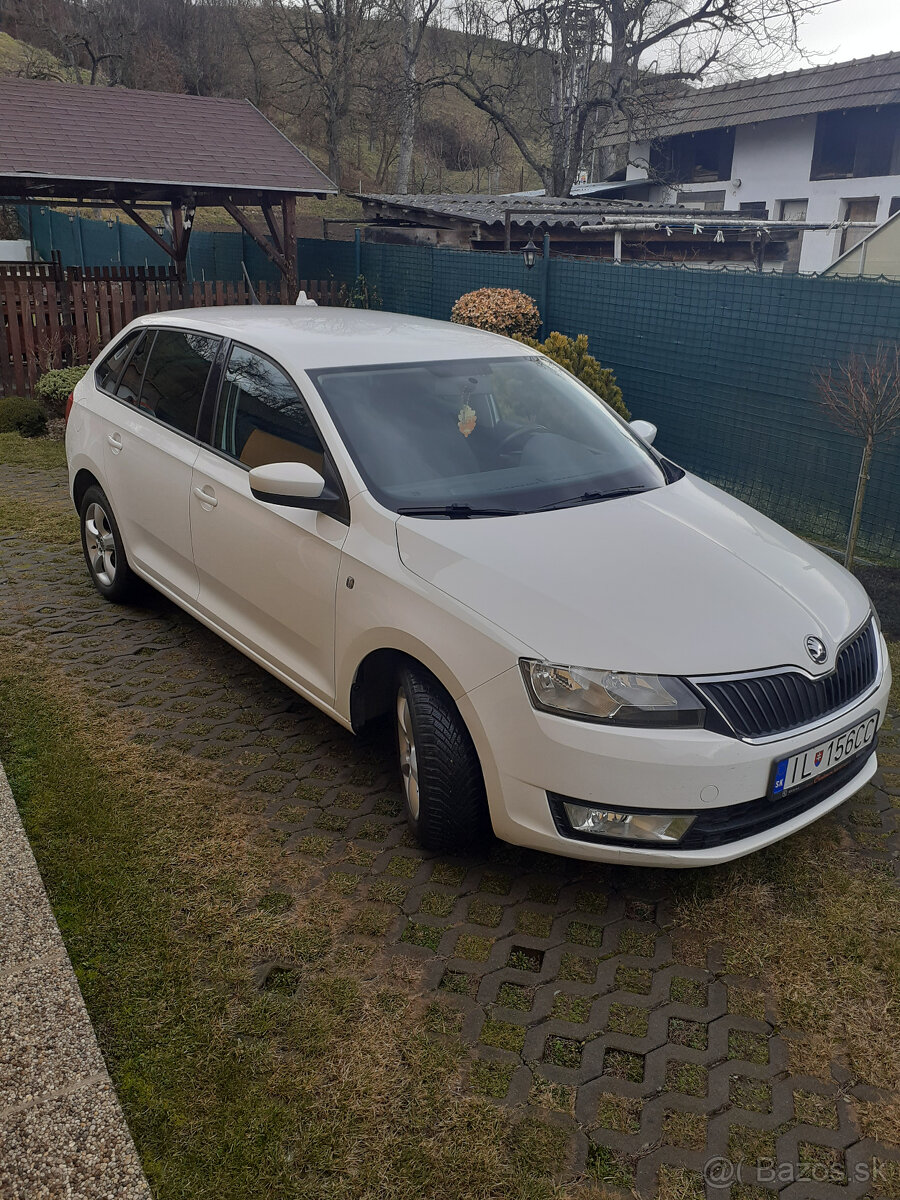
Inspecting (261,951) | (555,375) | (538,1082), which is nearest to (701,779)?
(538,1082)

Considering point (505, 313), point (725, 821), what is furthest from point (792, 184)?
point (725, 821)

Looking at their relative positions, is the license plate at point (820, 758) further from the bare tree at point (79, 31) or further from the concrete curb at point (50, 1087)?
the bare tree at point (79, 31)

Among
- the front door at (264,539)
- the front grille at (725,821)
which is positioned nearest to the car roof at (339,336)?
the front door at (264,539)

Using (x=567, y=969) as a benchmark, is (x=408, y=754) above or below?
above

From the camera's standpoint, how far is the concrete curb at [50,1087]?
232 cm

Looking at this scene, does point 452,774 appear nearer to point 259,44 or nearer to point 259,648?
point 259,648

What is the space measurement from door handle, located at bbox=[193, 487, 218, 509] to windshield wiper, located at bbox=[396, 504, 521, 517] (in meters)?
1.18

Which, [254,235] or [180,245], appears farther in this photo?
[254,235]

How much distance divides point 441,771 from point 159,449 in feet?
8.09

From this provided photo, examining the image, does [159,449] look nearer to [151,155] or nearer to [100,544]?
[100,544]

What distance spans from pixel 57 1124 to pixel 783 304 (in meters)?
7.51

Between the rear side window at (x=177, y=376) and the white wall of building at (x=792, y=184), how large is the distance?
19881 mm

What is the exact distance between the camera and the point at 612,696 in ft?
9.89

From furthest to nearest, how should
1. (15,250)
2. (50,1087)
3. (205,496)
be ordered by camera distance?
(15,250)
(205,496)
(50,1087)
